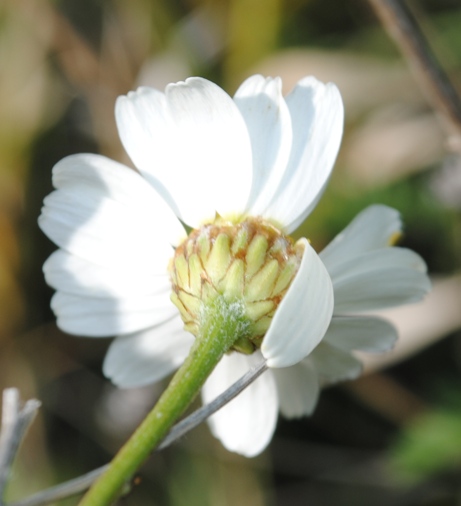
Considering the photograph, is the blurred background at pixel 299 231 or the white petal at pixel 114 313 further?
the blurred background at pixel 299 231

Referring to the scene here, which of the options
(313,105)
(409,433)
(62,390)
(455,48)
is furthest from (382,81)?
(313,105)

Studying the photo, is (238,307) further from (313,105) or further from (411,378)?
(411,378)

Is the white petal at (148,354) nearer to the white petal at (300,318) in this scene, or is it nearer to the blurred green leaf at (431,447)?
the white petal at (300,318)

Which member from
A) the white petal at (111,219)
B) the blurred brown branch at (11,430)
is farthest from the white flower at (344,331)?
the blurred brown branch at (11,430)

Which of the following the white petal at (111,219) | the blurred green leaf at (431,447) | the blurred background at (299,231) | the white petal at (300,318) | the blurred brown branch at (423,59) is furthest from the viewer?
the blurred background at (299,231)

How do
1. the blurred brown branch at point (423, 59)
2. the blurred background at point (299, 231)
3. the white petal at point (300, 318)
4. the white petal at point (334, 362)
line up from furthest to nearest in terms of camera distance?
the blurred background at point (299, 231) < the blurred brown branch at point (423, 59) < the white petal at point (334, 362) < the white petal at point (300, 318)

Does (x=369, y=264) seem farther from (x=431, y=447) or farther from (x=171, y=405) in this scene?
(x=431, y=447)

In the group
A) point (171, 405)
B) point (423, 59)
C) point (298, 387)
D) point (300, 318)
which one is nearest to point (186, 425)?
point (171, 405)

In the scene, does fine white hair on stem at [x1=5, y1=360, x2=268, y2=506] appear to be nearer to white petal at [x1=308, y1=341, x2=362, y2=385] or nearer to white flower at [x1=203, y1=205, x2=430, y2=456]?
white flower at [x1=203, y1=205, x2=430, y2=456]
